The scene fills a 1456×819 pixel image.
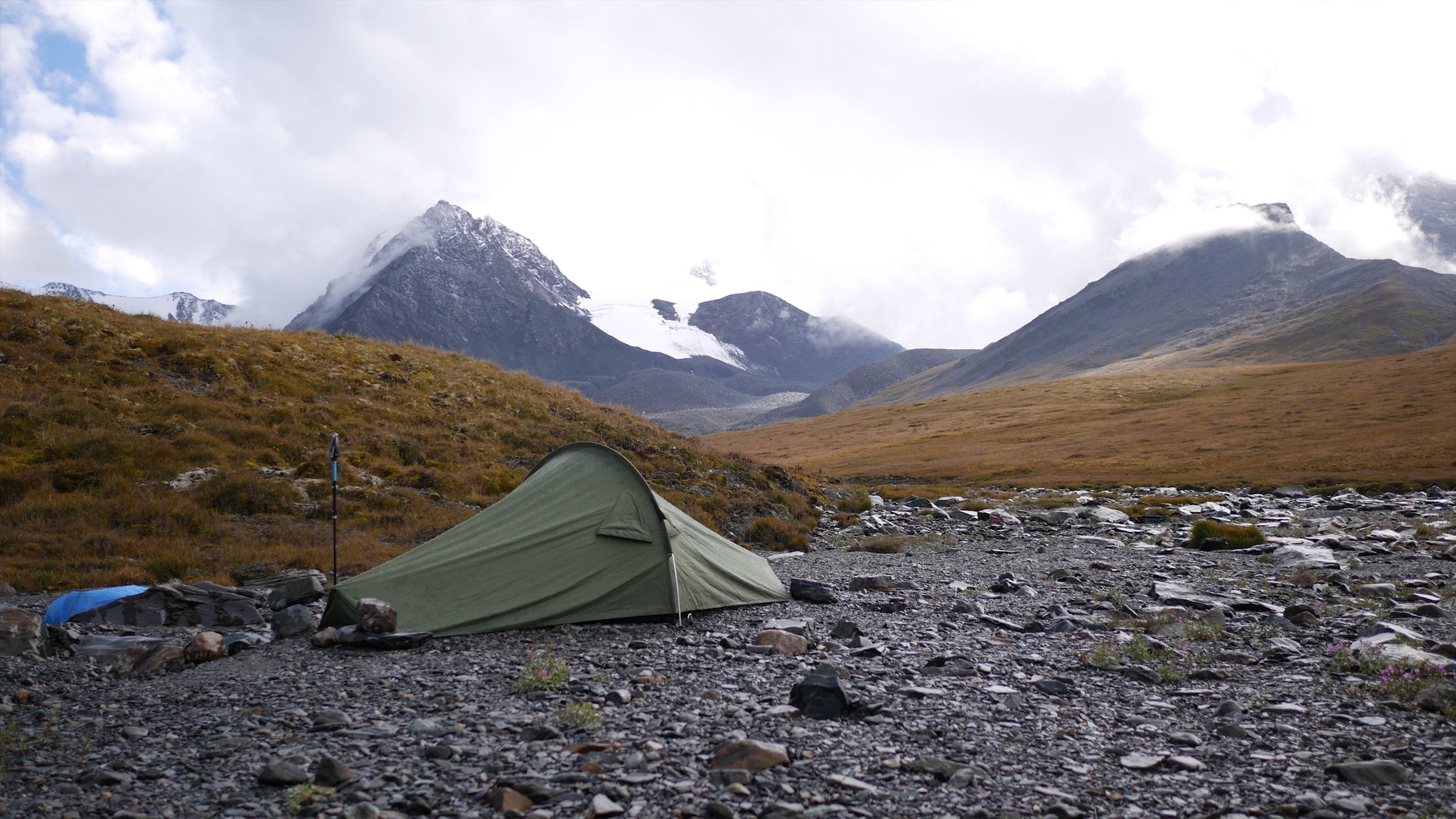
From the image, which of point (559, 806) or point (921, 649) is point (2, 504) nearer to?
point (559, 806)

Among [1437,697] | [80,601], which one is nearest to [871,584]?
[1437,697]

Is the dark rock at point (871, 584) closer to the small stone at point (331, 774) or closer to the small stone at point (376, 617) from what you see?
the small stone at point (376, 617)

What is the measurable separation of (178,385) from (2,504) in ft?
30.8

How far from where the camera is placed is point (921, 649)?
10.6 metres

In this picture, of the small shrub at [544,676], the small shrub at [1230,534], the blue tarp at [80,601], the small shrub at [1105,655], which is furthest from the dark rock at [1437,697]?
the blue tarp at [80,601]

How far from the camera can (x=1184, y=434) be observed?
6781 cm

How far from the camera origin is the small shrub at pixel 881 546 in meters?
23.2

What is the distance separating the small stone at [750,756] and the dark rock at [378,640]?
6003 millimetres

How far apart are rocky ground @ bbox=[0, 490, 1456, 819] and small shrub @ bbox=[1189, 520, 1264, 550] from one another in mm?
8082

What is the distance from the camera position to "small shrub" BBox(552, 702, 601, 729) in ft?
24.6

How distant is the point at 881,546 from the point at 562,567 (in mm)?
13344

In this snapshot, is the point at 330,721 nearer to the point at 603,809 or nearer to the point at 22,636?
the point at 603,809

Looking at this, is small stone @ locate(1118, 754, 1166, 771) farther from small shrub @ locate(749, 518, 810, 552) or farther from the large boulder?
small shrub @ locate(749, 518, 810, 552)

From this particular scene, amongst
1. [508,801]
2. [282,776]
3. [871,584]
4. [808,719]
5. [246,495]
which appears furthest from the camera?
[246,495]
